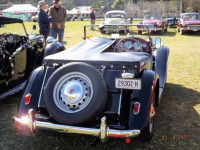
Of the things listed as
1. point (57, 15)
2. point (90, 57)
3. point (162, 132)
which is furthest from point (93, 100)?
point (57, 15)

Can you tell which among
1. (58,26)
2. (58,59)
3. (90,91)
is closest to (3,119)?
(58,59)

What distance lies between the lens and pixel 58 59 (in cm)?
360

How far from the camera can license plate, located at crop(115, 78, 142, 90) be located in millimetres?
3197

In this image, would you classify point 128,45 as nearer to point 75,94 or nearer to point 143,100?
point 143,100

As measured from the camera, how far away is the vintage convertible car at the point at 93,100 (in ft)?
10.2

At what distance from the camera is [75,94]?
3.24 meters

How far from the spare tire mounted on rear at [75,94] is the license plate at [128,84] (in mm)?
218

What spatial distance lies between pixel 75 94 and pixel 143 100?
0.78 meters

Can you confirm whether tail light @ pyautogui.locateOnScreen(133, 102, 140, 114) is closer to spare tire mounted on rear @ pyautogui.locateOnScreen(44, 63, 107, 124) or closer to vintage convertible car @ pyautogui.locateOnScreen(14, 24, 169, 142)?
vintage convertible car @ pyautogui.locateOnScreen(14, 24, 169, 142)

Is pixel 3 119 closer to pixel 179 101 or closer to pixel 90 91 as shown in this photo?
pixel 90 91

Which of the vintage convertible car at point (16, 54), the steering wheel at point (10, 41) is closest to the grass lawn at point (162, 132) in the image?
the vintage convertible car at point (16, 54)

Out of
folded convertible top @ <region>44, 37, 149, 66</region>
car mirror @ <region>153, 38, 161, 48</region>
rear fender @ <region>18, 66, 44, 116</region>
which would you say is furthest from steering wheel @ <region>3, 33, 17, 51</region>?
car mirror @ <region>153, 38, 161, 48</region>
